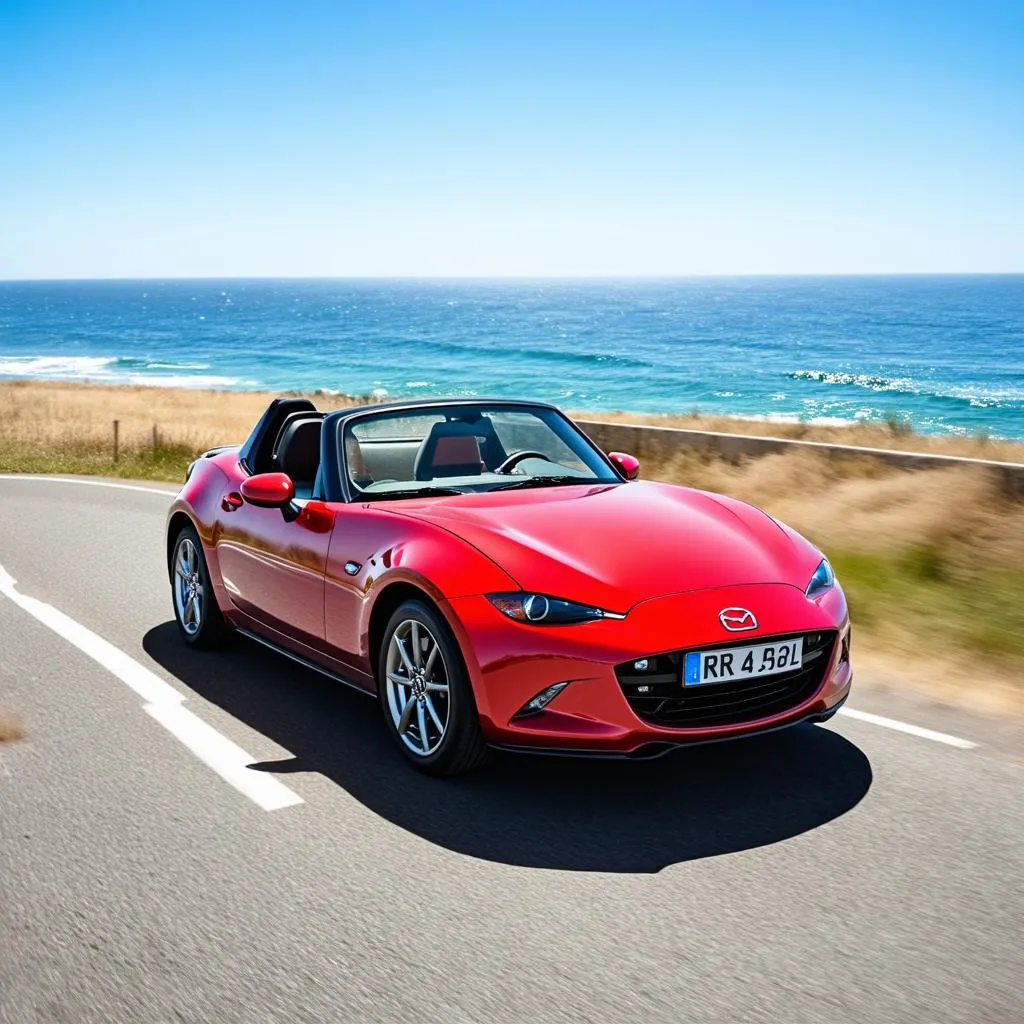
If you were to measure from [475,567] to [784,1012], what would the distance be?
208cm

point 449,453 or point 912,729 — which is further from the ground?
point 449,453

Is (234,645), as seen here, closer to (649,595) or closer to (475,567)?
(475,567)

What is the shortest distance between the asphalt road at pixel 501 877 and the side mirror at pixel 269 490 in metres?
1.02

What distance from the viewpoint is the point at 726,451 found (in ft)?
45.9

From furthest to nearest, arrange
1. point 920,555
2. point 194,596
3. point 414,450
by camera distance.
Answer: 1. point 920,555
2. point 194,596
3. point 414,450

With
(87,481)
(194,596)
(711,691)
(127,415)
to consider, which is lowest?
(127,415)

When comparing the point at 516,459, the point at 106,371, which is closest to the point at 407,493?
the point at 516,459

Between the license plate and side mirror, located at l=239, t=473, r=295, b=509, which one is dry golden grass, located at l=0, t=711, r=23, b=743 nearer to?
side mirror, located at l=239, t=473, r=295, b=509

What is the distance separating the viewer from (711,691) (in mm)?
4309

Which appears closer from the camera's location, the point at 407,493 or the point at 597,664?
the point at 597,664

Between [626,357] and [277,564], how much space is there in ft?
268

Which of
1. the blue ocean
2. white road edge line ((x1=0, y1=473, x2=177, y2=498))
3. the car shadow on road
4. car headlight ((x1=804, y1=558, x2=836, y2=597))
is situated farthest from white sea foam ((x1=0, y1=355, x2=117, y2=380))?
car headlight ((x1=804, y1=558, x2=836, y2=597))

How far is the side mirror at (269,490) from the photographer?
18.5 ft

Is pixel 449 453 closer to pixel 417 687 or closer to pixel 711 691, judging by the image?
pixel 417 687
